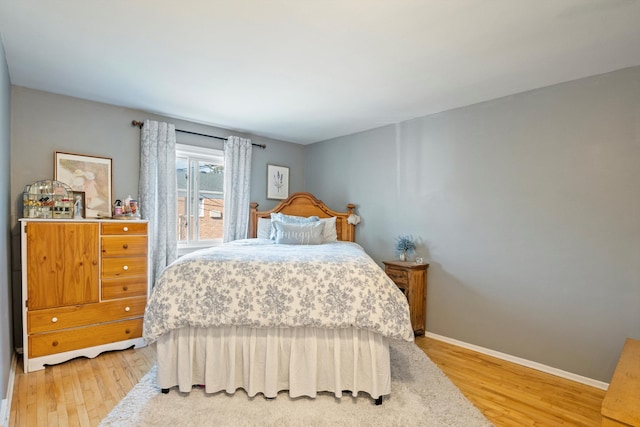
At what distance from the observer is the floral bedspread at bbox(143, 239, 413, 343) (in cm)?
202

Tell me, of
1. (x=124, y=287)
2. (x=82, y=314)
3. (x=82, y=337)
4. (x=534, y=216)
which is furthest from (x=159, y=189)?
(x=534, y=216)

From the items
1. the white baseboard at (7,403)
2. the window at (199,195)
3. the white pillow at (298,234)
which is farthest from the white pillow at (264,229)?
the white baseboard at (7,403)

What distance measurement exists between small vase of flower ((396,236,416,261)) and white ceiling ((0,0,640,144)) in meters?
1.49

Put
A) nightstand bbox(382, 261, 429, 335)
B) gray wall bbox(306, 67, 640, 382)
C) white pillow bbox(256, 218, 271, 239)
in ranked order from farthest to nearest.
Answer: white pillow bbox(256, 218, 271, 239) < nightstand bbox(382, 261, 429, 335) < gray wall bbox(306, 67, 640, 382)

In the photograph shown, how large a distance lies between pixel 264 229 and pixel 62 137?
89.3 inches

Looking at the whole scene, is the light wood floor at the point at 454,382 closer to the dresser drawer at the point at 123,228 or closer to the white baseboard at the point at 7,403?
the white baseboard at the point at 7,403

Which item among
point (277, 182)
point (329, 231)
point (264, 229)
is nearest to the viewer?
point (329, 231)

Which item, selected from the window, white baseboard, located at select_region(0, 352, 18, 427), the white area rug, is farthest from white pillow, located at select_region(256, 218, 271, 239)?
white baseboard, located at select_region(0, 352, 18, 427)

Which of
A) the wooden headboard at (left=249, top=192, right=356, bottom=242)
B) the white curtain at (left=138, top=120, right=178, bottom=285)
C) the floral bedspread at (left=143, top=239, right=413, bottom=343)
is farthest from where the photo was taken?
the wooden headboard at (left=249, top=192, right=356, bottom=242)

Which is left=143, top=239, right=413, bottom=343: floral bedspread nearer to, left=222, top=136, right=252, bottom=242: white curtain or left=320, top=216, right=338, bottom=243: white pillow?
left=320, top=216, right=338, bottom=243: white pillow

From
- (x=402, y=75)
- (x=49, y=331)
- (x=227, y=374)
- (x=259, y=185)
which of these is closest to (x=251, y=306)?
(x=227, y=374)

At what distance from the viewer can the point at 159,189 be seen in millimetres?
3502

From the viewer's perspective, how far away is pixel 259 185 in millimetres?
4508

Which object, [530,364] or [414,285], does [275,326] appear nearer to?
[414,285]
